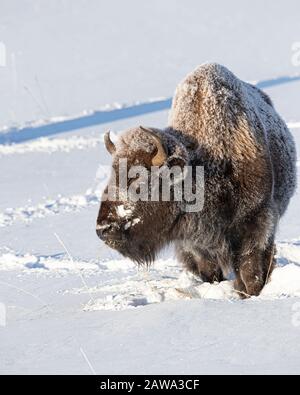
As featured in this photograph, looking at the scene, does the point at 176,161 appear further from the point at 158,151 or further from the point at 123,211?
the point at 123,211

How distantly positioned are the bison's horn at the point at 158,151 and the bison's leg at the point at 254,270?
1.09 m

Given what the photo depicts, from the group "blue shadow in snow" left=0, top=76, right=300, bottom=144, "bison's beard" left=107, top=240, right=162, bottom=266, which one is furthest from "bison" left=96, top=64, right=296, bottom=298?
"blue shadow in snow" left=0, top=76, right=300, bottom=144

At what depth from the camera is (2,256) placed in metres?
8.37

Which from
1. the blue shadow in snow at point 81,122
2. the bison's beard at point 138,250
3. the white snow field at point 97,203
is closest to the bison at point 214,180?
the bison's beard at point 138,250

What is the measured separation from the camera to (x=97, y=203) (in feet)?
36.0

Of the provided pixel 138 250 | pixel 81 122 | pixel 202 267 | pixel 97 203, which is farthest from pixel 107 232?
pixel 81 122

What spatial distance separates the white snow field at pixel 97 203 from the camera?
14.2 ft

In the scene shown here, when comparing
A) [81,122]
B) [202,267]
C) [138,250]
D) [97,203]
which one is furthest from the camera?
[81,122]

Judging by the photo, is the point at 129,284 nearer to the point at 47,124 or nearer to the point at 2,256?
the point at 2,256

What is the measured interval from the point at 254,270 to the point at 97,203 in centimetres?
495

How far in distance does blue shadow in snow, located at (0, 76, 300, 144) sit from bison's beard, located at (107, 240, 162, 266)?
39.7ft

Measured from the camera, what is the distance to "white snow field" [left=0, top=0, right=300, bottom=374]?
433 centimetres

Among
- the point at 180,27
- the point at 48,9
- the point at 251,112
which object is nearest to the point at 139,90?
the point at 180,27
